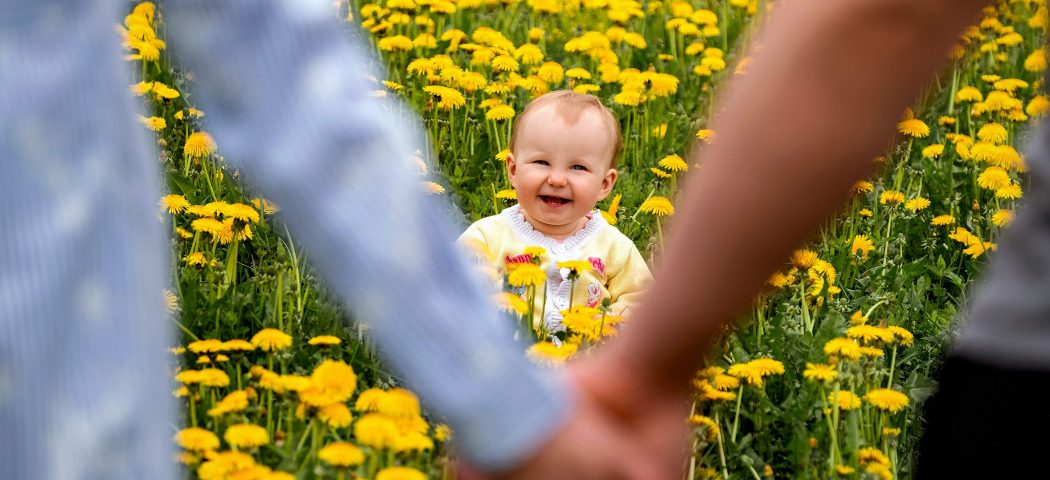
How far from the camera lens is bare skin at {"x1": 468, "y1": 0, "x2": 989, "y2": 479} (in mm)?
957

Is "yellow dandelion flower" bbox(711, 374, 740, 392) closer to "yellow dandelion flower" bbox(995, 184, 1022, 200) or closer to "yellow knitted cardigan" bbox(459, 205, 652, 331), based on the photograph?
"yellow knitted cardigan" bbox(459, 205, 652, 331)

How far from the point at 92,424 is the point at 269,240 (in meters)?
2.38

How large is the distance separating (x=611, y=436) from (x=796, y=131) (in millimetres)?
230

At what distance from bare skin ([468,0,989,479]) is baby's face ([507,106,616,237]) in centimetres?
228

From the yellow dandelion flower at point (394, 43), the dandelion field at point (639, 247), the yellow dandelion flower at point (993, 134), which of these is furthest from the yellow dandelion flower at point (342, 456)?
the yellow dandelion flower at point (993, 134)

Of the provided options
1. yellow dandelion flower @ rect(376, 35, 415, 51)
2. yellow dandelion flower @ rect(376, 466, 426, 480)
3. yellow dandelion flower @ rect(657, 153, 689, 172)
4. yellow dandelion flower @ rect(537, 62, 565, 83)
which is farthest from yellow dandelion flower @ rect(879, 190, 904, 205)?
yellow dandelion flower @ rect(376, 466, 426, 480)

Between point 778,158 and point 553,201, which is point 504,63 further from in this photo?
point 778,158

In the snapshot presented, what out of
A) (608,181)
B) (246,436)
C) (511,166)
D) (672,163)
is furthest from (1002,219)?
(246,436)

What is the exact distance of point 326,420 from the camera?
2066 millimetres

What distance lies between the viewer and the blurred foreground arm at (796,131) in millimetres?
955

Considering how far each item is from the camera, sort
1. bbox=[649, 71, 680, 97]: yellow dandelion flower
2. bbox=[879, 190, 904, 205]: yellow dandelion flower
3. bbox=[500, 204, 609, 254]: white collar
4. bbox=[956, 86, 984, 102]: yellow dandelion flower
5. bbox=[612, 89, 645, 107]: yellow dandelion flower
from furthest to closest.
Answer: bbox=[956, 86, 984, 102]: yellow dandelion flower, bbox=[649, 71, 680, 97]: yellow dandelion flower, bbox=[612, 89, 645, 107]: yellow dandelion flower, bbox=[879, 190, 904, 205]: yellow dandelion flower, bbox=[500, 204, 609, 254]: white collar

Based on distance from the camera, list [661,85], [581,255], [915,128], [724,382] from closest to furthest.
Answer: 1. [724,382]
2. [581,255]
3. [915,128]
4. [661,85]

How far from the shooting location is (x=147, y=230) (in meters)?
1.03

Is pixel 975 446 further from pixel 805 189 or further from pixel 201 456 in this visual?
pixel 201 456
